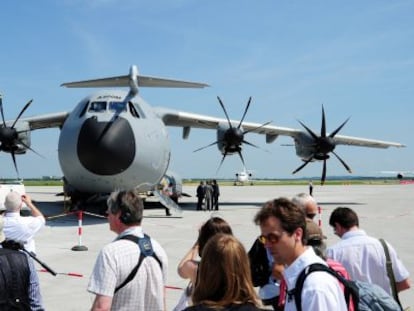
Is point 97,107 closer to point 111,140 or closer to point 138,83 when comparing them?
point 111,140

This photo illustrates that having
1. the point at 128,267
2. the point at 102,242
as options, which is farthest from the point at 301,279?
the point at 102,242

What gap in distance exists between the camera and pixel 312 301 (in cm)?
225

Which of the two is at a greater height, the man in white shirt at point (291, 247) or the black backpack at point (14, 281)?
the man in white shirt at point (291, 247)

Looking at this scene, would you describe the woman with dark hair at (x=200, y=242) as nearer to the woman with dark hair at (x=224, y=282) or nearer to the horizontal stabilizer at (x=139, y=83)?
the woman with dark hair at (x=224, y=282)

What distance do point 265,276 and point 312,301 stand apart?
1.49 meters

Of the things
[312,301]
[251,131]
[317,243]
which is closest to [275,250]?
[312,301]

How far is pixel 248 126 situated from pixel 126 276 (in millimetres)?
20148

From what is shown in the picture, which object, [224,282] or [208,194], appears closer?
[224,282]

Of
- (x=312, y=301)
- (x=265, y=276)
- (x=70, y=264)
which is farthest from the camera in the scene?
Result: (x=70, y=264)

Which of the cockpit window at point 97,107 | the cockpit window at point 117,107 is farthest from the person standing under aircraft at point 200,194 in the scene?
the cockpit window at point 97,107

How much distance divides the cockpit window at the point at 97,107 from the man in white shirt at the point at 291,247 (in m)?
13.4

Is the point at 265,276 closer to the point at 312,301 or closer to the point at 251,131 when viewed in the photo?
the point at 312,301

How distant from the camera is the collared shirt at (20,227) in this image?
4.48 metres

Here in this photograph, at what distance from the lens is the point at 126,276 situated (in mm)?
3291
